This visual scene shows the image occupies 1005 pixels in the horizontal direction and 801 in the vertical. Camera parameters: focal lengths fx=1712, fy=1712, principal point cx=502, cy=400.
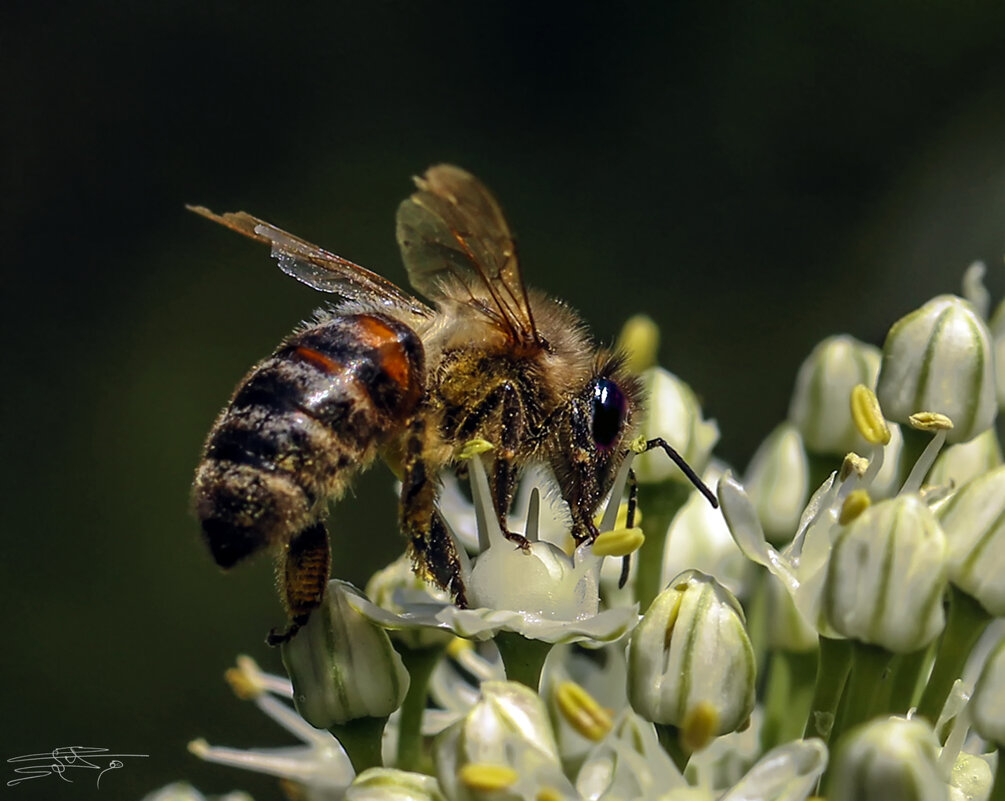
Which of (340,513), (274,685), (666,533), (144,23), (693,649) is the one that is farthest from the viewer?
(144,23)

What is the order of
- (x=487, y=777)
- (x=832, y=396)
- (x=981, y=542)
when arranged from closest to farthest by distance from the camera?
(x=487, y=777)
(x=981, y=542)
(x=832, y=396)

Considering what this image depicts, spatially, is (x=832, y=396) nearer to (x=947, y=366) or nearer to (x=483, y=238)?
(x=947, y=366)

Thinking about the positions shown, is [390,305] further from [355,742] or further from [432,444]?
[355,742]

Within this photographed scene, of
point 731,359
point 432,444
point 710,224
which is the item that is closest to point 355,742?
point 432,444

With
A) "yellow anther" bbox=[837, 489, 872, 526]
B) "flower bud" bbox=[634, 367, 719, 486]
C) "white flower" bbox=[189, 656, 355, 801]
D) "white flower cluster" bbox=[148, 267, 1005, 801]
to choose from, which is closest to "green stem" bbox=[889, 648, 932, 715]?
"white flower cluster" bbox=[148, 267, 1005, 801]

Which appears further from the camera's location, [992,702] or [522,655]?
[522,655]

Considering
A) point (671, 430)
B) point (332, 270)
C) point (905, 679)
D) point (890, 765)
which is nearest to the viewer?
point (890, 765)

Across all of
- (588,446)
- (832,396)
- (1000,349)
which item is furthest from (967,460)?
(588,446)
